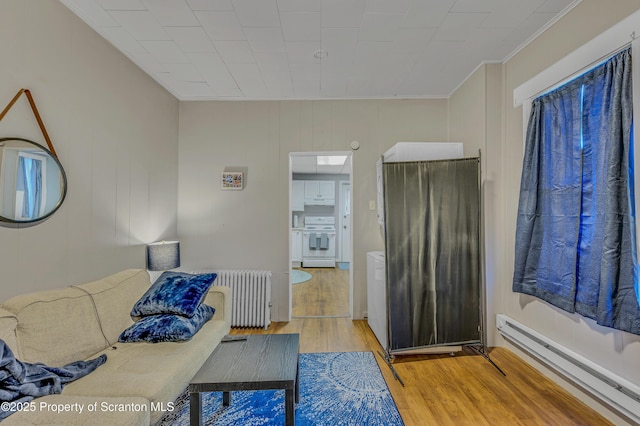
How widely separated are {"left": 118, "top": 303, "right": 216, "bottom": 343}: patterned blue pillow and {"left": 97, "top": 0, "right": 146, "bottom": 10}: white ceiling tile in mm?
2182

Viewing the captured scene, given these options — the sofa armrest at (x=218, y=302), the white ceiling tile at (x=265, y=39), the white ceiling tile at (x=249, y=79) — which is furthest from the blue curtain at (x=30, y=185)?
the white ceiling tile at (x=249, y=79)

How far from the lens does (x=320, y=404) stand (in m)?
2.07

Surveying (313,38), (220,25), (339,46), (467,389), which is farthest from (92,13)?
(467,389)

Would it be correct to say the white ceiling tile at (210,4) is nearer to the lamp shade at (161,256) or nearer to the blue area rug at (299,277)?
the lamp shade at (161,256)

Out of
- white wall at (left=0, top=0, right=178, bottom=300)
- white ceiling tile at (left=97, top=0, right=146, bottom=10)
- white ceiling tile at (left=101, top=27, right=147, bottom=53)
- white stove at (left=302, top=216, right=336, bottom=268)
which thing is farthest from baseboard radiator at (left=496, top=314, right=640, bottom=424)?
white stove at (left=302, top=216, right=336, bottom=268)

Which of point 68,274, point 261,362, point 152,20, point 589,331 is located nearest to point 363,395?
point 261,362

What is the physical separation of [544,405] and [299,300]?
319 cm

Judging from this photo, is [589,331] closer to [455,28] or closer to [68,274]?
[455,28]

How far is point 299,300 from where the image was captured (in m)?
4.64

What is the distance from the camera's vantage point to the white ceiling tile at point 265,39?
237 centimetres

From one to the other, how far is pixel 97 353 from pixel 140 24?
2.36 m

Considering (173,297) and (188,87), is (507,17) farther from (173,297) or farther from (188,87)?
(173,297)

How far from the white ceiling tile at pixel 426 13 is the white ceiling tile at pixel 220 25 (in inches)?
50.3

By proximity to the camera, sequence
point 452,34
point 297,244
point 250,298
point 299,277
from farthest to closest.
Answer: point 297,244
point 299,277
point 250,298
point 452,34
